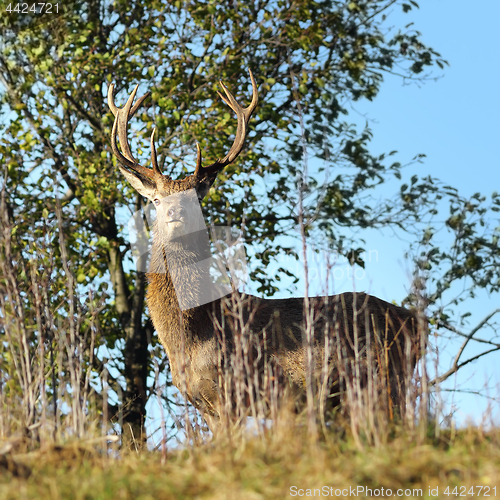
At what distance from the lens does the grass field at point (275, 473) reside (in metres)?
3.12

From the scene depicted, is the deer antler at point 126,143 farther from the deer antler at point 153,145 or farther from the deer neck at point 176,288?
the deer neck at point 176,288

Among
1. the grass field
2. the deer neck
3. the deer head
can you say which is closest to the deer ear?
the deer head

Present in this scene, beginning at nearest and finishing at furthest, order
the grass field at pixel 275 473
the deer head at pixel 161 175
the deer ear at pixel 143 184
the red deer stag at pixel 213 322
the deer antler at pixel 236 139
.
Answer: the grass field at pixel 275 473 < the red deer stag at pixel 213 322 < the deer head at pixel 161 175 < the deer ear at pixel 143 184 < the deer antler at pixel 236 139

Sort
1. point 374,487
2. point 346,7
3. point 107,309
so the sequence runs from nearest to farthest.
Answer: point 374,487 → point 107,309 → point 346,7

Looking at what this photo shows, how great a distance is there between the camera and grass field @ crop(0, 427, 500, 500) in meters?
3.12

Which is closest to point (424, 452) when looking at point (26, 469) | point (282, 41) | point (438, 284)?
point (26, 469)

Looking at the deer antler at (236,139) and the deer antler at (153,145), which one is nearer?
the deer antler at (153,145)

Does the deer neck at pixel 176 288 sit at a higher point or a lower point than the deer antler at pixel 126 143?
lower

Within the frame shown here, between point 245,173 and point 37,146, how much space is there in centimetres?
362

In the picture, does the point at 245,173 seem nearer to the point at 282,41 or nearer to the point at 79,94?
the point at 282,41

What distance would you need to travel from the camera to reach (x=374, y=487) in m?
3.15

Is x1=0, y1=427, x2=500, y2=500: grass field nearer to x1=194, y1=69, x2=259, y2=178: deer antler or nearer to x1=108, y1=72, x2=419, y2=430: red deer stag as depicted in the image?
x1=108, y1=72, x2=419, y2=430: red deer stag

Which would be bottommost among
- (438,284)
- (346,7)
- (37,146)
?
(438,284)

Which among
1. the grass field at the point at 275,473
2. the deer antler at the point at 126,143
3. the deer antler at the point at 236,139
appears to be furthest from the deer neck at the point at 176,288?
the grass field at the point at 275,473
